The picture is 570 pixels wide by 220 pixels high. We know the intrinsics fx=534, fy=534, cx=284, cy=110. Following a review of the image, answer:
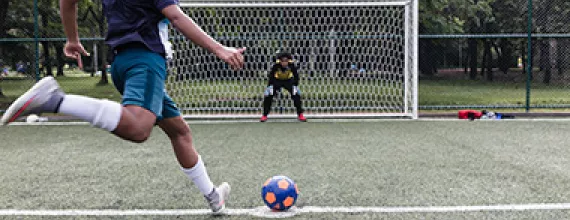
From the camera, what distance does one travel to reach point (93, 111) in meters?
2.51

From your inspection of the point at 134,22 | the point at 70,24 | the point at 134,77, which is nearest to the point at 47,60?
the point at 70,24

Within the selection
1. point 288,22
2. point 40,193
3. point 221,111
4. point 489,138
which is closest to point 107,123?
point 40,193

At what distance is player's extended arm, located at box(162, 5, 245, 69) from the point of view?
8.37 ft

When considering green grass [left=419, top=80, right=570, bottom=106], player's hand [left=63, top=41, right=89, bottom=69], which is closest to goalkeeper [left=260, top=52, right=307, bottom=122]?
player's hand [left=63, top=41, right=89, bottom=69]

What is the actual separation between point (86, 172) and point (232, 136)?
303 centimetres

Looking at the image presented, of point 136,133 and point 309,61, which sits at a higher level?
point 309,61

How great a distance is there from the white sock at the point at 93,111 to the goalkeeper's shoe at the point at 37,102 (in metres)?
0.05

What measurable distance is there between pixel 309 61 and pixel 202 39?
9480 mm

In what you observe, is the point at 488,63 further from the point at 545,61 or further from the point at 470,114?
the point at 470,114

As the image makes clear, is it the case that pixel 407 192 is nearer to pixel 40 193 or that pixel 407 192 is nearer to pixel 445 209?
pixel 445 209

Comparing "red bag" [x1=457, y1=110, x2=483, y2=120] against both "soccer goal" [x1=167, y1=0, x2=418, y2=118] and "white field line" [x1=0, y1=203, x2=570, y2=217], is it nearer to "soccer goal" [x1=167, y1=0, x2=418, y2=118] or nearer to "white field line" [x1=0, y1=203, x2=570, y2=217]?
"soccer goal" [x1=167, y1=0, x2=418, y2=118]

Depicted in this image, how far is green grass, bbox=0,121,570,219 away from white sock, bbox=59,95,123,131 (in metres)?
1.18

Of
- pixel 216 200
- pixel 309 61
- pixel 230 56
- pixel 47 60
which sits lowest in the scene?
pixel 216 200

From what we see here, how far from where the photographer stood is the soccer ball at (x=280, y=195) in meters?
3.49
